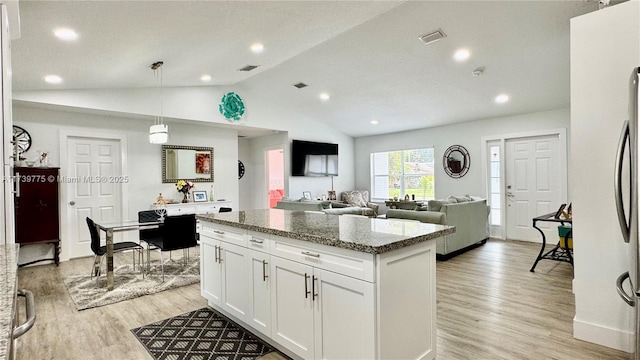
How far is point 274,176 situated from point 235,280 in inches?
247

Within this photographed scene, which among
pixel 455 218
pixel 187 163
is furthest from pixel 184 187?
pixel 455 218

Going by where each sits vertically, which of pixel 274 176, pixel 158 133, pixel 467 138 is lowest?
pixel 274 176

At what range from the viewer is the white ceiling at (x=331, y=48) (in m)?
2.86

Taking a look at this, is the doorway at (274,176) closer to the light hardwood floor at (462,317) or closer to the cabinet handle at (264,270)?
the light hardwood floor at (462,317)

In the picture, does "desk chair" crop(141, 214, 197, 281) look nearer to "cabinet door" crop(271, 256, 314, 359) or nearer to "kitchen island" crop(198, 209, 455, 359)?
"kitchen island" crop(198, 209, 455, 359)

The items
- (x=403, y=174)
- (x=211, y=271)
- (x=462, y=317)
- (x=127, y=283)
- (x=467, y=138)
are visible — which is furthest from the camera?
(x=403, y=174)

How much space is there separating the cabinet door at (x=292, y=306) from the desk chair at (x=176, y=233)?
7.05 ft

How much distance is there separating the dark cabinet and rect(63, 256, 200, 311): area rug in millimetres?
898

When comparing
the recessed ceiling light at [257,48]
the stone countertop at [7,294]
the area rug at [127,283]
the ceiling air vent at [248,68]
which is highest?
the ceiling air vent at [248,68]

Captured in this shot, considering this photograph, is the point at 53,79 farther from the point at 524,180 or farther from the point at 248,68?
the point at 524,180

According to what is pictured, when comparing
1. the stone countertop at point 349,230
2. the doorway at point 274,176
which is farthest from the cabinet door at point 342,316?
the doorway at point 274,176

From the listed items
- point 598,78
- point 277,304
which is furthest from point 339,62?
point 277,304

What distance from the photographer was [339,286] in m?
1.85

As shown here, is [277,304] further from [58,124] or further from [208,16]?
[58,124]
